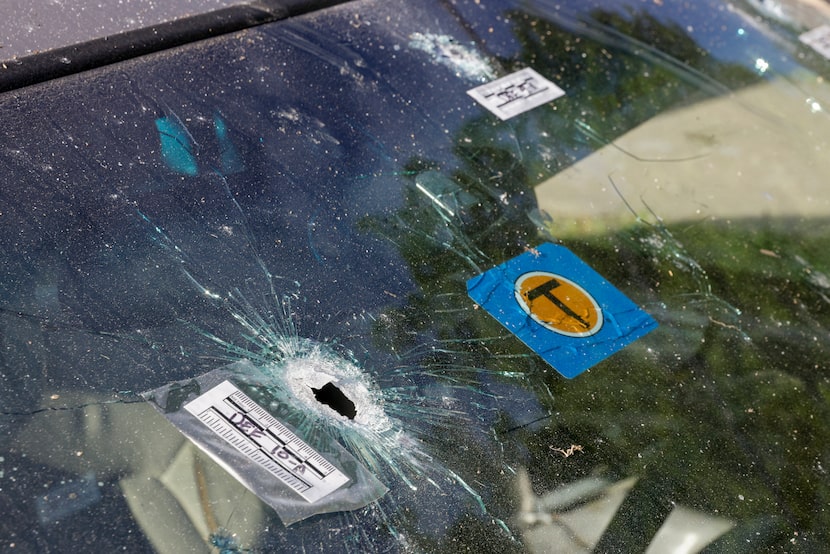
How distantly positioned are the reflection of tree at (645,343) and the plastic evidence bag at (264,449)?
0.73 ft

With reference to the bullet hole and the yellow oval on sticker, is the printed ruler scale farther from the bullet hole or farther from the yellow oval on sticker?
the yellow oval on sticker

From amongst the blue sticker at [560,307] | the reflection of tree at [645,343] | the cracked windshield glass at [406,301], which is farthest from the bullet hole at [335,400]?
the blue sticker at [560,307]

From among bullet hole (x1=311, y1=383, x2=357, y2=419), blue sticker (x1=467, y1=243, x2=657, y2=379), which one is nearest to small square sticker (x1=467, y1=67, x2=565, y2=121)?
blue sticker (x1=467, y1=243, x2=657, y2=379)

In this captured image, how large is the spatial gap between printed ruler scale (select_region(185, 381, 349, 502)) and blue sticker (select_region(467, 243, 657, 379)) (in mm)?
423

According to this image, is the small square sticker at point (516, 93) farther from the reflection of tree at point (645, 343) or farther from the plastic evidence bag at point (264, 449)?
the plastic evidence bag at point (264, 449)

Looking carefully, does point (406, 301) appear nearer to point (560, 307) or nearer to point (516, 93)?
point (560, 307)

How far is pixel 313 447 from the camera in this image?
4.05ft

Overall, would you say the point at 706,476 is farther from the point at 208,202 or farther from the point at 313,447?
the point at 208,202

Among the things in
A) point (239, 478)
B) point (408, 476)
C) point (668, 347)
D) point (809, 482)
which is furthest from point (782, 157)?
point (239, 478)

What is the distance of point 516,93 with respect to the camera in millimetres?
1905

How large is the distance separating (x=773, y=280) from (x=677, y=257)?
20cm

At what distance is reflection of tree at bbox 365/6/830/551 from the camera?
1.39 m

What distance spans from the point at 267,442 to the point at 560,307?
576 mm

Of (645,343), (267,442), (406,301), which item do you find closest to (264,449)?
(267,442)
